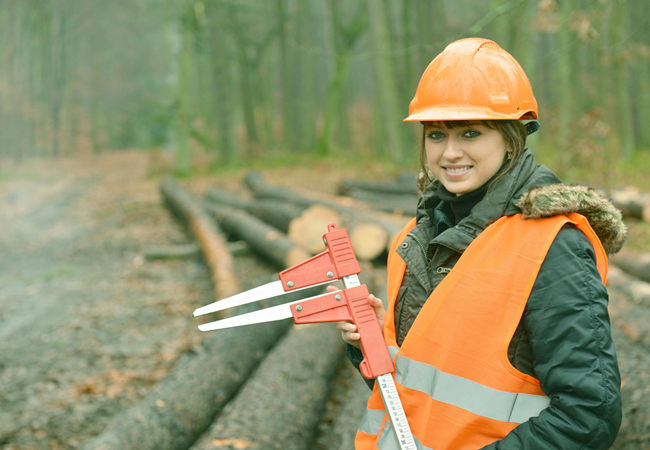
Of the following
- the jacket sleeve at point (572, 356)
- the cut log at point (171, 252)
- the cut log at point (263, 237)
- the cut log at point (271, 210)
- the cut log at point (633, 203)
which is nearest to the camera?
the jacket sleeve at point (572, 356)

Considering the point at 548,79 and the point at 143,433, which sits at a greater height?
the point at 548,79

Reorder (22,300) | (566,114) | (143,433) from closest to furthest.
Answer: (143,433) → (22,300) → (566,114)

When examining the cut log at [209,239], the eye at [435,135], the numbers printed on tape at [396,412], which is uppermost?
the eye at [435,135]

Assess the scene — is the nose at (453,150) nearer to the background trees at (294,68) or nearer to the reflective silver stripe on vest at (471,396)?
the reflective silver stripe on vest at (471,396)

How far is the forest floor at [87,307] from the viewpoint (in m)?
4.23

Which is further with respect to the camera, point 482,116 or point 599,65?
point 599,65

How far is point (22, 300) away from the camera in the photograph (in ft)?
23.6

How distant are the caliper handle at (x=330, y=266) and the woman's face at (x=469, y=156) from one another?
400 mm

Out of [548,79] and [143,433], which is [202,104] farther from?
[143,433]

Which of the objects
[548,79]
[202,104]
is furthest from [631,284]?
[202,104]

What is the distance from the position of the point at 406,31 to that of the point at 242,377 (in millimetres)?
15353

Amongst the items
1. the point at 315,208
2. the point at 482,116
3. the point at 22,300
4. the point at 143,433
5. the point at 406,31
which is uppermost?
the point at 406,31

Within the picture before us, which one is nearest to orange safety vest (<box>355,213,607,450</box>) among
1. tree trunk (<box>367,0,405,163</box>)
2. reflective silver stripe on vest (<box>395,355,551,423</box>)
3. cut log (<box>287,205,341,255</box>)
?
reflective silver stripe on vest (<box>395,355,551,423</box>)

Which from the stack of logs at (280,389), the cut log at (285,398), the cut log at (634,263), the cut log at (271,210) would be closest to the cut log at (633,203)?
the cut log at (634,263)
